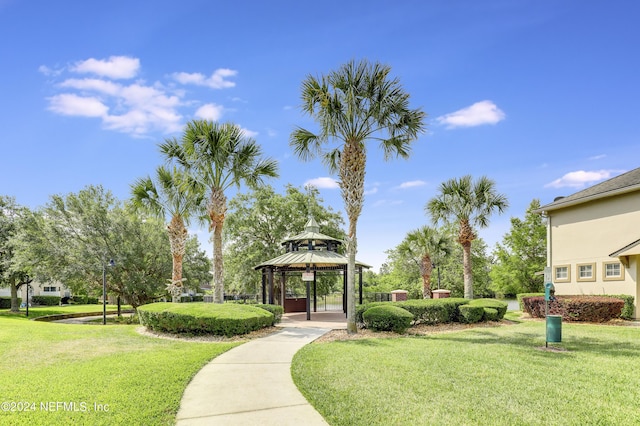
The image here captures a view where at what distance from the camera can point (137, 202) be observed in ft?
61.0

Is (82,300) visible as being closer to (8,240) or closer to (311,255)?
(8,240)

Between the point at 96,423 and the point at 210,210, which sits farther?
the point at 210,210

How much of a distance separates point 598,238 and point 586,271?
174 cm

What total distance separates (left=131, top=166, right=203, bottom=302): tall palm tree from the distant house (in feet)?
58.9

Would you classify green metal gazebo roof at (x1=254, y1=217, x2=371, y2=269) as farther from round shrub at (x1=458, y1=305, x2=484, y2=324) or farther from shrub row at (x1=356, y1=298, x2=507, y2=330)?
round shrub at (x1=458, y1=305, x2=484, y2=324)

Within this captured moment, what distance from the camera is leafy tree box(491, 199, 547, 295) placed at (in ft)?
114

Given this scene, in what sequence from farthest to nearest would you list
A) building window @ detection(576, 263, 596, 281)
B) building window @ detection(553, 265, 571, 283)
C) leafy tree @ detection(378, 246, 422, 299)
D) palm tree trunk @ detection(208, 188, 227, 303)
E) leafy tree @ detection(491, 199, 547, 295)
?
leafy tree @ detection(378, 246, 422, 299)
leafy tree @ detection(491, 199, 547, 295)
building window @ detection(553, 265, 571, 283)
building window @ detection(576, 263, 596, 281)
palm tree trunk @ detection(208, 188, 227, 303)

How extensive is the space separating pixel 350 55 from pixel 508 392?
10290 millimetres

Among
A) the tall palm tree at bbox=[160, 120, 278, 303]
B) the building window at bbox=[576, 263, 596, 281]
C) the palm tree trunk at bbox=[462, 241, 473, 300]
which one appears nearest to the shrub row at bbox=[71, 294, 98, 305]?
the tall palm tree at bbox=[160, 120, 278, 303]

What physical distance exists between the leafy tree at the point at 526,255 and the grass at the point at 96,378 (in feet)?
105

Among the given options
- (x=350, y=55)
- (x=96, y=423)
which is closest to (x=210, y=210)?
(x=350, y=55)

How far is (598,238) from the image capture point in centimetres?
1806

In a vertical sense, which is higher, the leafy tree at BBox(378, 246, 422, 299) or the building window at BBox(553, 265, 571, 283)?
the building window at BBox(553, 265, 571, 283)

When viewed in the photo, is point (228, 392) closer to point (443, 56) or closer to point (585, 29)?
point (443, 56)
